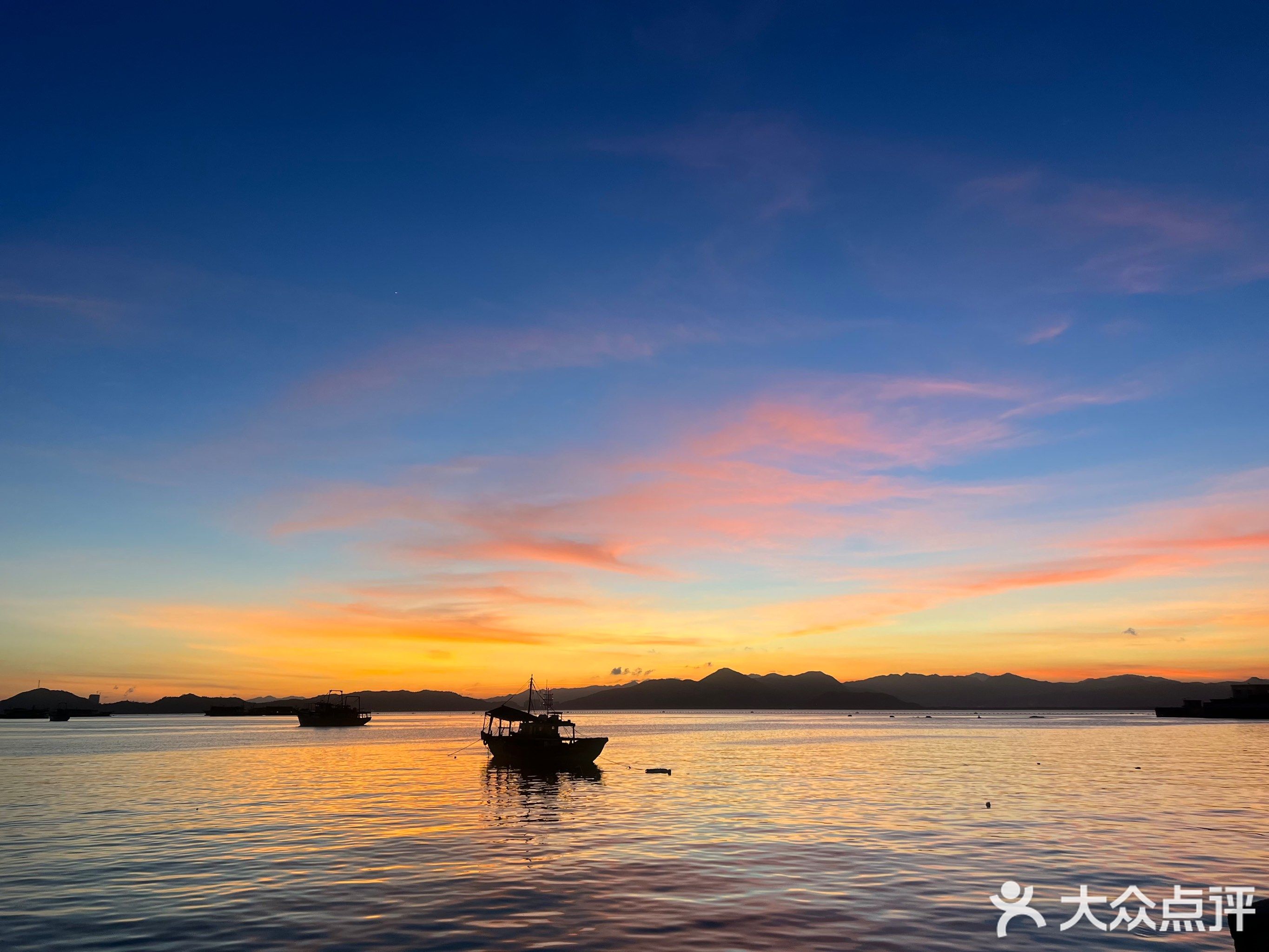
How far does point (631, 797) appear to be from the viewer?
65875 millimetres

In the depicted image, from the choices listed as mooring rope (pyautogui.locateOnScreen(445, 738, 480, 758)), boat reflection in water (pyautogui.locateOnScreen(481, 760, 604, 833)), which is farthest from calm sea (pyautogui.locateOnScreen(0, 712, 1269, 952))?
mooring rope (pyautogui.locateOnScreen(445, 738, 480, 758))

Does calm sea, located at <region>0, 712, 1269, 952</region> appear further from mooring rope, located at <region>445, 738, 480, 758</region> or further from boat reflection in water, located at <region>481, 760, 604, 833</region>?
mooring rope, located at <region>445, 738, 480, 758</region>

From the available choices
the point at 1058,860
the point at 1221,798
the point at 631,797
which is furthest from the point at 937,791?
→ the point at 1058,860

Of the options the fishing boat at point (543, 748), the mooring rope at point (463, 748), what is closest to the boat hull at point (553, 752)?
the fishing boat at point (543, 748)

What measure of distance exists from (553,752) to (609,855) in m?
55.3

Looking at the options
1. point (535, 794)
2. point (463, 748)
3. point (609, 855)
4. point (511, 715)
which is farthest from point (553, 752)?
point (463, 748)

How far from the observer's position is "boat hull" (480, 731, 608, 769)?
9275 cm

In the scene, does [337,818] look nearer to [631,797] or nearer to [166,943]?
[631,797]

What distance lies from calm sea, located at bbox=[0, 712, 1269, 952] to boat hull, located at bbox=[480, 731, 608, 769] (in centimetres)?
494

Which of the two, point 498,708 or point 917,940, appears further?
point 498,708

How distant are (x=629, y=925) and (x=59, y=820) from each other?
4559cm

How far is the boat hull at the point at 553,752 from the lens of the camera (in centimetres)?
9275

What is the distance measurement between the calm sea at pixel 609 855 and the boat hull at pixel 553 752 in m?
4.94

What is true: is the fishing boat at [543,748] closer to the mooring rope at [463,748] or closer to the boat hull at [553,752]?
the boat hull at [553,752]
